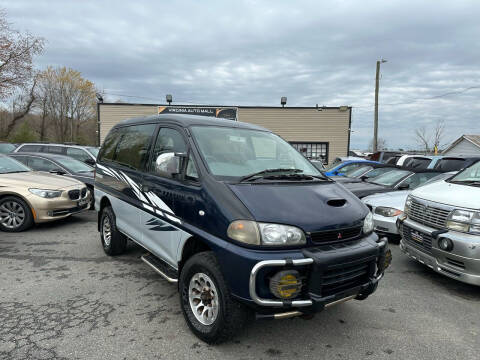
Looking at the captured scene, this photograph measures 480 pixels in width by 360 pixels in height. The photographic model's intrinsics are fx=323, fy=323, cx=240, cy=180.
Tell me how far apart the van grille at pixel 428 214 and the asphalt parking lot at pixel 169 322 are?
2.79 feet

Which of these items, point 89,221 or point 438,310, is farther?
point 89,221


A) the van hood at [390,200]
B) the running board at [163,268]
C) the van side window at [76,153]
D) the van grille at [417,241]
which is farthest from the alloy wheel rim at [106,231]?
the van side window at [76,153]

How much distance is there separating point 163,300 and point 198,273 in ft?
3.49

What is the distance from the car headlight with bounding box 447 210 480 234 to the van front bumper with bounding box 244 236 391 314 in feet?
5.14

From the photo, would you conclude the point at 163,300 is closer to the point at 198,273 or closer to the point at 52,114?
the point at 198,273

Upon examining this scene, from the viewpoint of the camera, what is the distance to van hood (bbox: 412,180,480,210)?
379 cm

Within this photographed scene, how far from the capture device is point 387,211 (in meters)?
5.99

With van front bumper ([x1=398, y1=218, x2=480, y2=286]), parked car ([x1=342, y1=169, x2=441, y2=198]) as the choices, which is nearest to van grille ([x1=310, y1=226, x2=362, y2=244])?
van front bumper ([x1=398, y1=218, x2=480, y2=286])

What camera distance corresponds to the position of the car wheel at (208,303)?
8.41 ft

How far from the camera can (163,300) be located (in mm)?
3609

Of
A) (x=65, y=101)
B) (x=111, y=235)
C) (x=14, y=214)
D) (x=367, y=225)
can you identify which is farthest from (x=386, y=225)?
(x=65, y=101)

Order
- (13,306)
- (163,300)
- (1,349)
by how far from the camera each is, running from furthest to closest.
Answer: (163,300), (13,306), (1,349)

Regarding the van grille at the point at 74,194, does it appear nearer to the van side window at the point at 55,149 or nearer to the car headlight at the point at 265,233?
the car headlight at the point at 265,233

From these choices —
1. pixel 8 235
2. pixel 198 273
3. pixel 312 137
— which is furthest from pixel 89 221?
pixel 312 137
